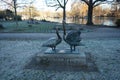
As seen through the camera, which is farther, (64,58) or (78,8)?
(78,8)

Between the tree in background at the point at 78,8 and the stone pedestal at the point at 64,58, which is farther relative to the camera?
the tree in background at the point at 78,8

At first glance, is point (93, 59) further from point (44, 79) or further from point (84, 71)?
point (44, 79)

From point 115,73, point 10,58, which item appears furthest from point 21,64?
point 115,73

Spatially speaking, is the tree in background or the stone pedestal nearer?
the stone pedestal

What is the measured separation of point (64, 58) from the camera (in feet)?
23.0

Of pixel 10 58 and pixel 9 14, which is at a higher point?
pixel 9 14

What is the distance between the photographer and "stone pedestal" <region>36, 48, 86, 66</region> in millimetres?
6934

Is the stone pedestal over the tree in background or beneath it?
beneath

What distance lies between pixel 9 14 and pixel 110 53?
38.3 m

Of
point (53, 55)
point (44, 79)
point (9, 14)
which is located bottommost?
point (44, 79)

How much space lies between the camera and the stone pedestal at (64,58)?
22.7ft

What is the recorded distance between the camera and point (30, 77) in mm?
5879

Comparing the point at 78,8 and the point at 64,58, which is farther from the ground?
the point at 78,8

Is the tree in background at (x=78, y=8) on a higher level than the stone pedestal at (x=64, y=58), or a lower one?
higher
